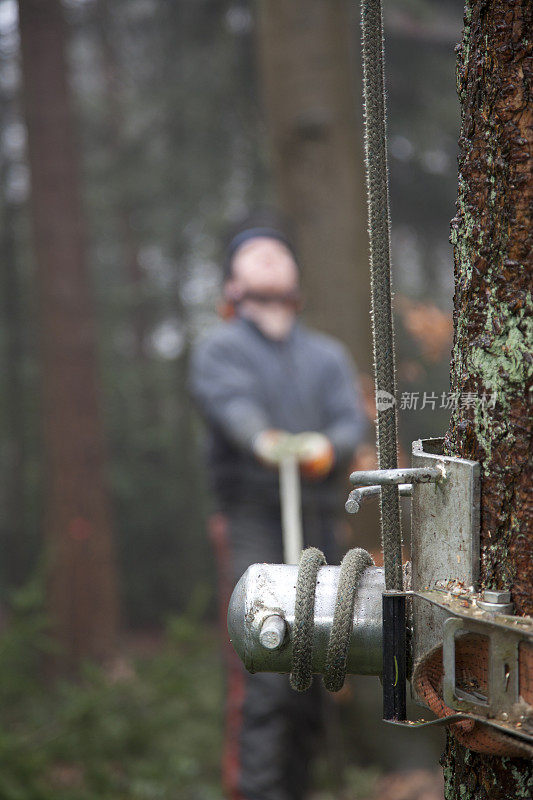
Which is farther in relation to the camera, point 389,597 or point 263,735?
point 263,735

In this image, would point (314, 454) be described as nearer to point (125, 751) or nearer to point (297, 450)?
point (297, 450)

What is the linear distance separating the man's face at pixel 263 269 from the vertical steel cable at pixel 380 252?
2.57m

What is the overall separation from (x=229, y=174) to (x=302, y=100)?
214 inches

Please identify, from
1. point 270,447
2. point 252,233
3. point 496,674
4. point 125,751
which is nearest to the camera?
point 496,674

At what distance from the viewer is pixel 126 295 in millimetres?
11117

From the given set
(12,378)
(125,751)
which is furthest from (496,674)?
(12,378)

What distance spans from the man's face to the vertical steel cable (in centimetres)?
257

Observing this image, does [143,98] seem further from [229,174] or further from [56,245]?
[56,245]

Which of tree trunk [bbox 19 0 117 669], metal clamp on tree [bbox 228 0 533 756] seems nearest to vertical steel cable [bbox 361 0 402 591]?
metal clamp on tree [bbox 228 0 533 756]

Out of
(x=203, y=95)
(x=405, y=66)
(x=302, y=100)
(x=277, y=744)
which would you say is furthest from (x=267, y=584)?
(x=203, y=95)

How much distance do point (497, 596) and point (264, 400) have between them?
2663 millimetres

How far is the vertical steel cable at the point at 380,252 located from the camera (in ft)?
3.35

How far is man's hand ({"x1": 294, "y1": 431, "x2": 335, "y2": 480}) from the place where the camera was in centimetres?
317

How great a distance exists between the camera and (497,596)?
90 centimetres
